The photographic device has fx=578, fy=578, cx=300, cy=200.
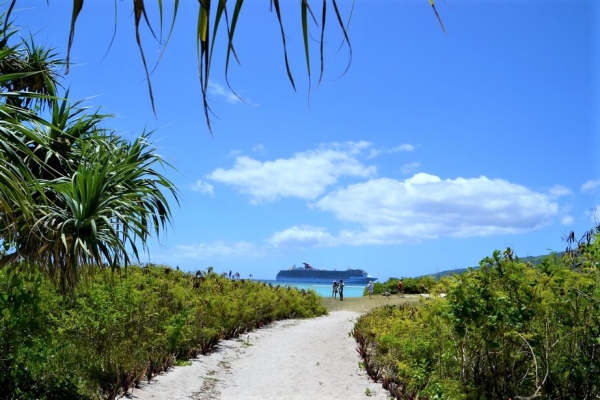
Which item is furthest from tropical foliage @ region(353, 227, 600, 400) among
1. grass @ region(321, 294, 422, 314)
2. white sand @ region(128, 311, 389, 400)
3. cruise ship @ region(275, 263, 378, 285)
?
cruise ship @ region(275, 263, 378, 285)

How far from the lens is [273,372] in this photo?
11.1 m

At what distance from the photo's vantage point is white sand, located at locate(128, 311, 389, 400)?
8.98 metres

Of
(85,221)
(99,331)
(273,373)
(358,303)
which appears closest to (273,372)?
(273,373)

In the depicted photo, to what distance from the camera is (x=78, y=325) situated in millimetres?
7988

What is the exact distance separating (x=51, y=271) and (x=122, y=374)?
8.68 ft

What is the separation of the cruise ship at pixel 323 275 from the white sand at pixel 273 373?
99.2 meters

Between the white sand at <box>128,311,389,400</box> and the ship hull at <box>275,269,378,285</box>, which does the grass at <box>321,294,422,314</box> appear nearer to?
the white sand at <box>128,311,389,400</box>

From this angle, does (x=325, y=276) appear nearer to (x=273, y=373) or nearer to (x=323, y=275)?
(x=323, y=275)

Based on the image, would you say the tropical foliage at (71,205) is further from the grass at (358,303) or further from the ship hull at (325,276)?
the ship hull at (325,276)

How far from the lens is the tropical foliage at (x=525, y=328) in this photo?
5.33 meters

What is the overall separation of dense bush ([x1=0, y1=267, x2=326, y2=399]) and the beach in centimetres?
40

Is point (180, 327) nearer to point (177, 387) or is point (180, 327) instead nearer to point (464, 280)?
point (177, 387)

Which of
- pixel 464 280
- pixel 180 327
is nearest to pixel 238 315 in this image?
pixel 180 327

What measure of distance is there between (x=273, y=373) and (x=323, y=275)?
352ft
